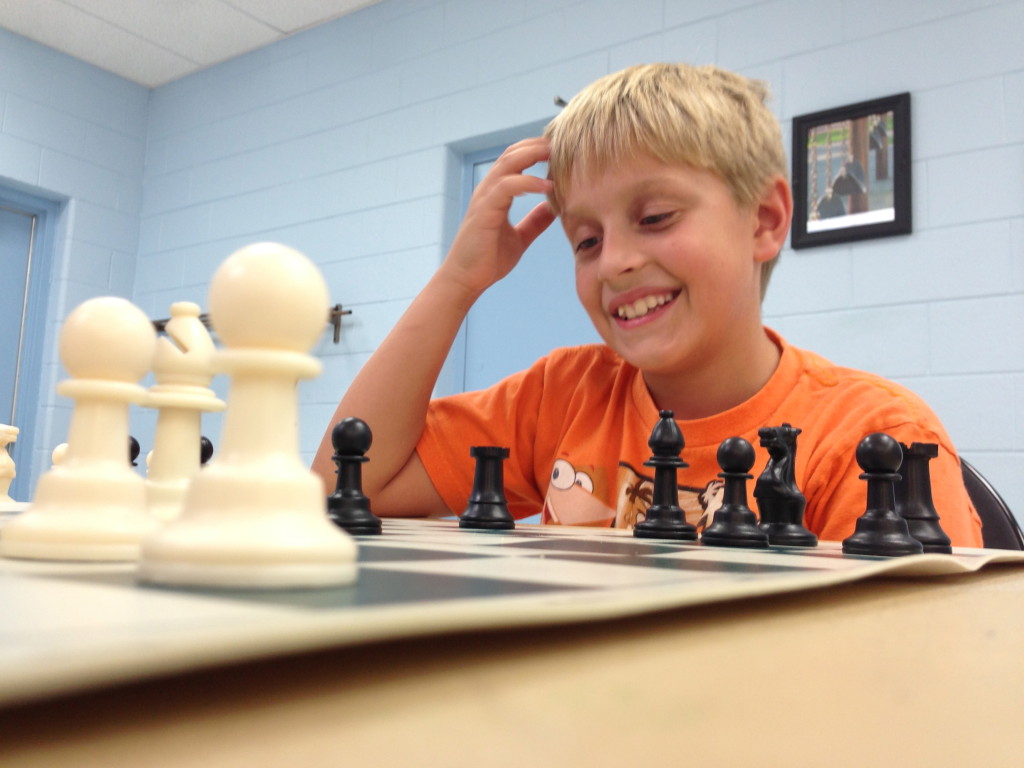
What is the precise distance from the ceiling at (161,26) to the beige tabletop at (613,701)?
3669 millimetres

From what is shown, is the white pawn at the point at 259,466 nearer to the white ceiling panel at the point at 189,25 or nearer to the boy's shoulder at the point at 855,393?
the boy's shoulder at the point at 855,393

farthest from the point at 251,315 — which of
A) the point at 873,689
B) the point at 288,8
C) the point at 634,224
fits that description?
the point at 288,8

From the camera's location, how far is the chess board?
6.7 inches

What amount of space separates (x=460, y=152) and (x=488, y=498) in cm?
268

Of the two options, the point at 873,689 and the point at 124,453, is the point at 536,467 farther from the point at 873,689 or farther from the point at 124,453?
the point at 873,689

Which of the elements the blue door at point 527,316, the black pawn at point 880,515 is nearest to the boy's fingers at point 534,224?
the black pawn at point 880,515

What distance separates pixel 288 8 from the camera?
362 cm

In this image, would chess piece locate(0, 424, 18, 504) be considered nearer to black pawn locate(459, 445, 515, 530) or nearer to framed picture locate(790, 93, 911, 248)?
black pawn locate(459, 445, 515, 530)

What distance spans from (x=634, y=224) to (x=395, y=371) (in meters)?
0.41

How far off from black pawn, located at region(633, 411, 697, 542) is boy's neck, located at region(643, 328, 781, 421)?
451mm

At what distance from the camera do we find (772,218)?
135cm

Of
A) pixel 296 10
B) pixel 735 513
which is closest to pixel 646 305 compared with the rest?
pixel 735 513

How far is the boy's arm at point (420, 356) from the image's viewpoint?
129cm

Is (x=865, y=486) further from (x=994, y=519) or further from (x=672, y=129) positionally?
(x=672, y=129)
